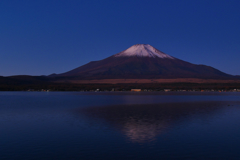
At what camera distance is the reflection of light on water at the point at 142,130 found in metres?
17.6

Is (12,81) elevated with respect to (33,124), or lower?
elevated

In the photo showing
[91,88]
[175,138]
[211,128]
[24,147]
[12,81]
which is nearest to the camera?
[24,147]

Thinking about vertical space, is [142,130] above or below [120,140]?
above

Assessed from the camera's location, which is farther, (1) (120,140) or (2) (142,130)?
(2) (142,130)

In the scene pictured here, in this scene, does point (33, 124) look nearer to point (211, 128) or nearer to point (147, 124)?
point (147, 124)

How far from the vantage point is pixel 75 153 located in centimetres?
1433

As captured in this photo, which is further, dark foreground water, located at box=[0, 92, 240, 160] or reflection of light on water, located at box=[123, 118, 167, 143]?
reflection of light on water, located at box=[123, 118, 167, 143]

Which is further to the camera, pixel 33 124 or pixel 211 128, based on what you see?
pixel 33 124

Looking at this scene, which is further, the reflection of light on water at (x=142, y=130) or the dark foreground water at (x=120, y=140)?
the reflection of light on water at (x=142, y=130)

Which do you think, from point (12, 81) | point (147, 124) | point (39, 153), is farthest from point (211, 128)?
point (12, 81)

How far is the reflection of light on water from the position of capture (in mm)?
17641

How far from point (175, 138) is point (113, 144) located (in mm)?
4386

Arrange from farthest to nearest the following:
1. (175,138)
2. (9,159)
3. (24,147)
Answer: (175,138)
(24,147)
(9,159)

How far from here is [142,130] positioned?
2033cm
